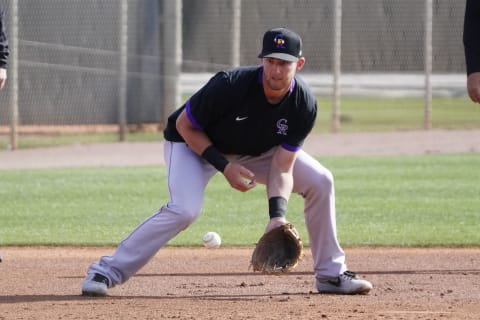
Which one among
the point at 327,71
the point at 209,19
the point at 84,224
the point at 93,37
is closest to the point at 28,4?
the point at 93,37

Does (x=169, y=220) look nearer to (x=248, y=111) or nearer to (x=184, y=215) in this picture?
(x=184, y=215)

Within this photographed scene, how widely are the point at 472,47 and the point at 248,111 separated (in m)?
1.31

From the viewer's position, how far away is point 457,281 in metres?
6.93

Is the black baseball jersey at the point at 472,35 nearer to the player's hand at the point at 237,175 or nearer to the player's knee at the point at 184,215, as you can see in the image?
the player's hand at the point at 237,175

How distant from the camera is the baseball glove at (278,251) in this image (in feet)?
19.4

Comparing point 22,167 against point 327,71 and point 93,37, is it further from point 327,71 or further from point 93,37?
point 327,71

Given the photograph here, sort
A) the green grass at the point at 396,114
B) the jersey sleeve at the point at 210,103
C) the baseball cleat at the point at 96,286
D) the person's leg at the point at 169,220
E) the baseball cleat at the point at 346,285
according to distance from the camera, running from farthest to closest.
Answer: the green grass at the point at 396,114, the baseball cleat at the point at 346,285, the baseball cleat at the point at 96,286, the person's leg at the point at 169,220, the jersey sleeve at the point at 210,103

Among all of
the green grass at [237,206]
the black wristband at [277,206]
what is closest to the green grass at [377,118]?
the green grass at [237,206]

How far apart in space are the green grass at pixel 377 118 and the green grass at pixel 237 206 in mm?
4476

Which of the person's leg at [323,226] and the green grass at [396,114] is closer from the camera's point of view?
the person's leg at [323,226]

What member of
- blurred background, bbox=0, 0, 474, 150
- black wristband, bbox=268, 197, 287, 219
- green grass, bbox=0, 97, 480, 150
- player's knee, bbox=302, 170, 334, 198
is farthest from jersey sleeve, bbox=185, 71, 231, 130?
green grass, bbox=0, 97, 480, 150

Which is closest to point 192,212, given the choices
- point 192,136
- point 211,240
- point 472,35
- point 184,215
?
point 184,215

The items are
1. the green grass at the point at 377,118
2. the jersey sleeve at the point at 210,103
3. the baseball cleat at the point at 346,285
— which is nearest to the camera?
the jersey sleeve at the point at 210,103

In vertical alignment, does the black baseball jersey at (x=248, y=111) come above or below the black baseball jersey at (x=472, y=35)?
below
